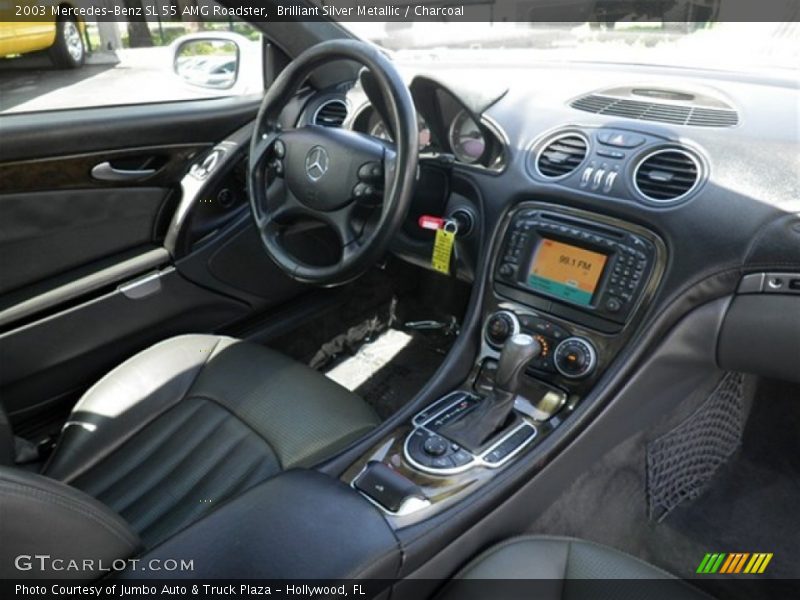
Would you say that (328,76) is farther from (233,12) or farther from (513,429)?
(513,429)

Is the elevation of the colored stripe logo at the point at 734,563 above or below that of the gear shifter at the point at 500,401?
below

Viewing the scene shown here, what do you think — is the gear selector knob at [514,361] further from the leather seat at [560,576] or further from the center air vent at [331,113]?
the center air vent at [331,113]

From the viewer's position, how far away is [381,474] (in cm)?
105

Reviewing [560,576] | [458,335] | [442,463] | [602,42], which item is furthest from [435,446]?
[602,42]

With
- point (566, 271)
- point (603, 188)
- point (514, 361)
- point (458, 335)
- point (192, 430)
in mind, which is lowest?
point (192, 430)

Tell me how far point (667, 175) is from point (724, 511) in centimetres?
83

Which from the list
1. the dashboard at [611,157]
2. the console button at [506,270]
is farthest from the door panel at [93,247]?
the console button at [506,270]

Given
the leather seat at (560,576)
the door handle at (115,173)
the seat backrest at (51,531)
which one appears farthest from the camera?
the door handle at (115,173)

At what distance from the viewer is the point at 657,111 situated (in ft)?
4.55

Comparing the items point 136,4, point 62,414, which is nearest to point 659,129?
point 62,414

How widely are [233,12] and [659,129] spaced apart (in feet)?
3.58

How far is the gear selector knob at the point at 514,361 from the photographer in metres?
1.20

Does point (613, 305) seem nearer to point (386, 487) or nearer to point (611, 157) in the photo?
point (611, 157)

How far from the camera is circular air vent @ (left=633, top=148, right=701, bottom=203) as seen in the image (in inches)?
48.7
